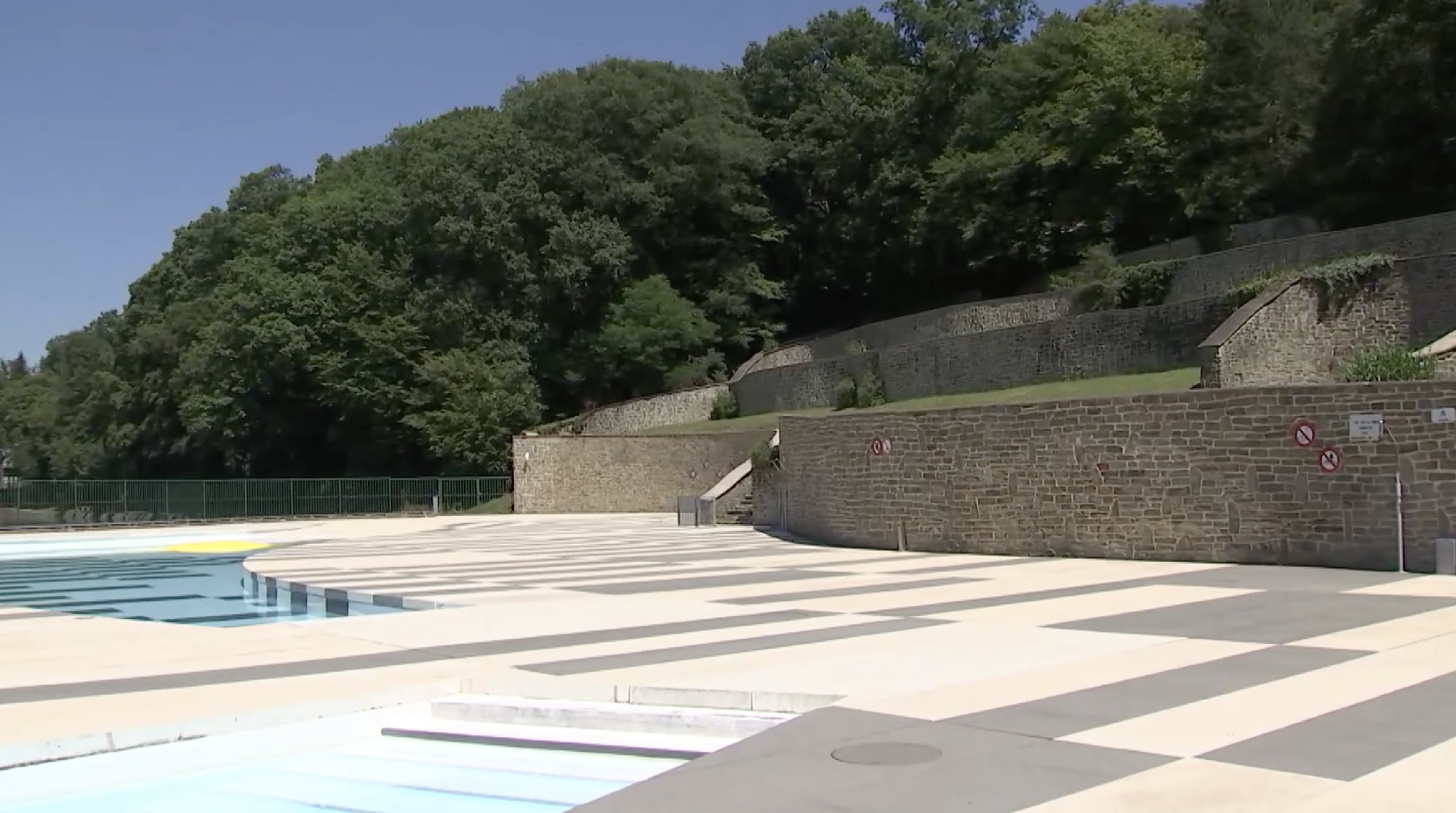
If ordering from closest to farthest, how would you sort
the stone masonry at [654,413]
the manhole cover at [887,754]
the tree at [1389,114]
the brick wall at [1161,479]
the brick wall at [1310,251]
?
the manhole cover at [887,754] < the brick wall at [1161,479] < the brick wall at [1310,251] < the tree at [1389,114] < the stone masonry at [654,413]

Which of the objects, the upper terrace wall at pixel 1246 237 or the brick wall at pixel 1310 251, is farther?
the upper terrace wall at pixel 1246 237

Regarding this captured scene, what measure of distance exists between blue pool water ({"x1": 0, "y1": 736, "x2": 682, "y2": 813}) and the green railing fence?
36.2 metres

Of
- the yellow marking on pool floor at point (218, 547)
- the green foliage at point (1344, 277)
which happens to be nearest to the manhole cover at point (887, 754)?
the yellow marking on pool floor at point (218, 547)

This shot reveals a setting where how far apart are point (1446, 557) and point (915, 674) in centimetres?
904

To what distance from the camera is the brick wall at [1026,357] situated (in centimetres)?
3127

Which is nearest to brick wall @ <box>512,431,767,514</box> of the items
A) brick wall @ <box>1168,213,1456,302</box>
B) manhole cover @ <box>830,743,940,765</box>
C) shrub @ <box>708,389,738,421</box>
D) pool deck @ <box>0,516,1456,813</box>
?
shrub @ <box>708,389,738,421</box>

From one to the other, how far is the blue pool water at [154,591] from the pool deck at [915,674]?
2.39ft

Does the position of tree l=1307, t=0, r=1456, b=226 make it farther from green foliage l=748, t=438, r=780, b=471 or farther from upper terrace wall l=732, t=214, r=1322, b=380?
green foliage l=748, t=438, r=780, b=471

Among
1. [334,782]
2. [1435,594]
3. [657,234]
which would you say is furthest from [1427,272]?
[657,234]

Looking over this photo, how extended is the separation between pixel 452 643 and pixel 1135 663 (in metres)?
5.63

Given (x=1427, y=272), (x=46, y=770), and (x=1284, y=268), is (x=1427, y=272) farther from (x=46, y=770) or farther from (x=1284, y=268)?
(x=46, y=770)

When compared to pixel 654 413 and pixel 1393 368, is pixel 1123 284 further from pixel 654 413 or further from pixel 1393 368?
pixel 654 413

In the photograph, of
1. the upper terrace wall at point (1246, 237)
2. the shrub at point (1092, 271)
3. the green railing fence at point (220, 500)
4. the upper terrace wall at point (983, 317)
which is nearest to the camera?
the shrub at point (1092, 271)

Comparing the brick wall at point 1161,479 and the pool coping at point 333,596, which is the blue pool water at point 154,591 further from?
the brick wall at point 1161,479
